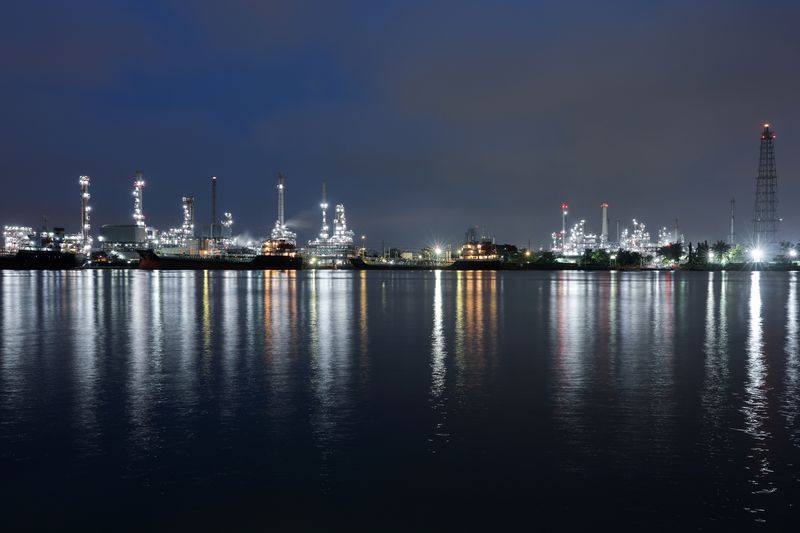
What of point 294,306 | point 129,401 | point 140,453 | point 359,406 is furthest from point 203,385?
point 294,306

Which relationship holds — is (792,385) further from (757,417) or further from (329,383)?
(329,383)

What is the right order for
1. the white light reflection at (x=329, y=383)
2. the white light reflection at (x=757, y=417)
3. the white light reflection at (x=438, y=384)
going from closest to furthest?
the white light reflection at (x=757, y=417) → the white light reflection at (x=329, y=383) → the white light reflection at (x=438, y=384)

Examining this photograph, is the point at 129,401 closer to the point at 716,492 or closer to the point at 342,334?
the point at 716,492

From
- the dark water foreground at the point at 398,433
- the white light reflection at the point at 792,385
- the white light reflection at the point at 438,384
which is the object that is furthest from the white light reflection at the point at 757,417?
the white light reflection at the point at 438,384

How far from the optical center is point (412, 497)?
964cm

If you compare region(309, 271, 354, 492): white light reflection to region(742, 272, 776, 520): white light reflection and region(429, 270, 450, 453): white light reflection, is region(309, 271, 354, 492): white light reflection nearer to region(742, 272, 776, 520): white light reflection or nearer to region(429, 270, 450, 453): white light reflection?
region(429, 270, 450, 453): white light reflection

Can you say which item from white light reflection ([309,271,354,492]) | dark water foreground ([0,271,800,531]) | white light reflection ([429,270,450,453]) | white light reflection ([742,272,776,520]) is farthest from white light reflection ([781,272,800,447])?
white light reflection ([309,271,354,492])

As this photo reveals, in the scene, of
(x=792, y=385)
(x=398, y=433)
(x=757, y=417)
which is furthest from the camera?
(x=792, y=385)

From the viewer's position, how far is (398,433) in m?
13.0

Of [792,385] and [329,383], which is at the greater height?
[329,383]

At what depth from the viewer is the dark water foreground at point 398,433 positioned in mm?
9234

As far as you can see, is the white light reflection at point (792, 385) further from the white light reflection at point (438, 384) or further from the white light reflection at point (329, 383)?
the white light reflection at point (329, 383)

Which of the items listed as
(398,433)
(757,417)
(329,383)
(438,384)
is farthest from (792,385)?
(329,383)

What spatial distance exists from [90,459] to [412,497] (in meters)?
5.63
